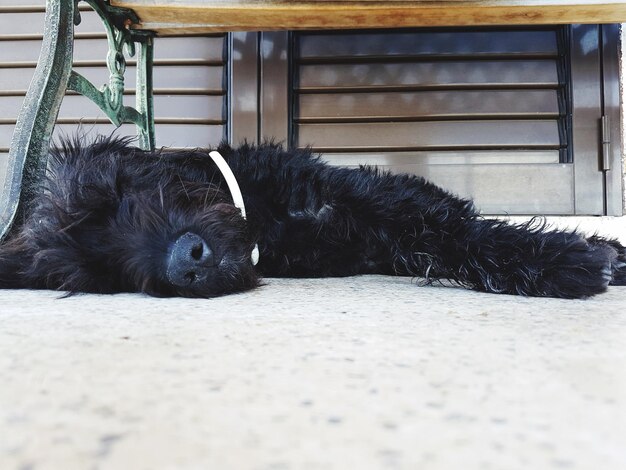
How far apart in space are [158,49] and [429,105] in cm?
158

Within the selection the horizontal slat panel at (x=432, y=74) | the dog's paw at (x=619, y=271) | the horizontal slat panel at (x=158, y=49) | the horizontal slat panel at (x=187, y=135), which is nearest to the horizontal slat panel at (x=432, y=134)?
the horizontal slat panel at (x=432, y=74)

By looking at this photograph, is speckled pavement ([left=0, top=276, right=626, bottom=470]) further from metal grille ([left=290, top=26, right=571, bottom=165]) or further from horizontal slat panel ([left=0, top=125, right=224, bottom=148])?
horizontal slat panel ([left=0, top=125, right=224, bottom=148])

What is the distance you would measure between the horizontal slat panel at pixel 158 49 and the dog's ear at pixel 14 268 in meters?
1.92

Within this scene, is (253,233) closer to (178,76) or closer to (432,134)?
(432,134)

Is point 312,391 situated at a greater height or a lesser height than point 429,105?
lesser

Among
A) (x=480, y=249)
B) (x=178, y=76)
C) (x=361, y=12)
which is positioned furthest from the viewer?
(x=178, y=76)

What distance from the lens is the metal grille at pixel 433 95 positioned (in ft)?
9.34

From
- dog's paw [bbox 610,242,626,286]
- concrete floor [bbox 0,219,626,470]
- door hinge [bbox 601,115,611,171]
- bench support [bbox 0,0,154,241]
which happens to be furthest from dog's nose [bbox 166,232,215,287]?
door hinge [bbox 601,115,611,171]

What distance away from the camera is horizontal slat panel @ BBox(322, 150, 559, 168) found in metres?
2.86

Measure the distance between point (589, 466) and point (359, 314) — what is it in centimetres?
58

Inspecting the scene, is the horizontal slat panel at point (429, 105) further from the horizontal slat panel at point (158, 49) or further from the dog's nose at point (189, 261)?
the dog's nose at point (189, 261)

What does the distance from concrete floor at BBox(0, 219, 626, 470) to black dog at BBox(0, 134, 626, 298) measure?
0.27 meters

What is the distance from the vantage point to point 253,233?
142 cm

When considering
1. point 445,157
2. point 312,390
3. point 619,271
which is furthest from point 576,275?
point 445,157
